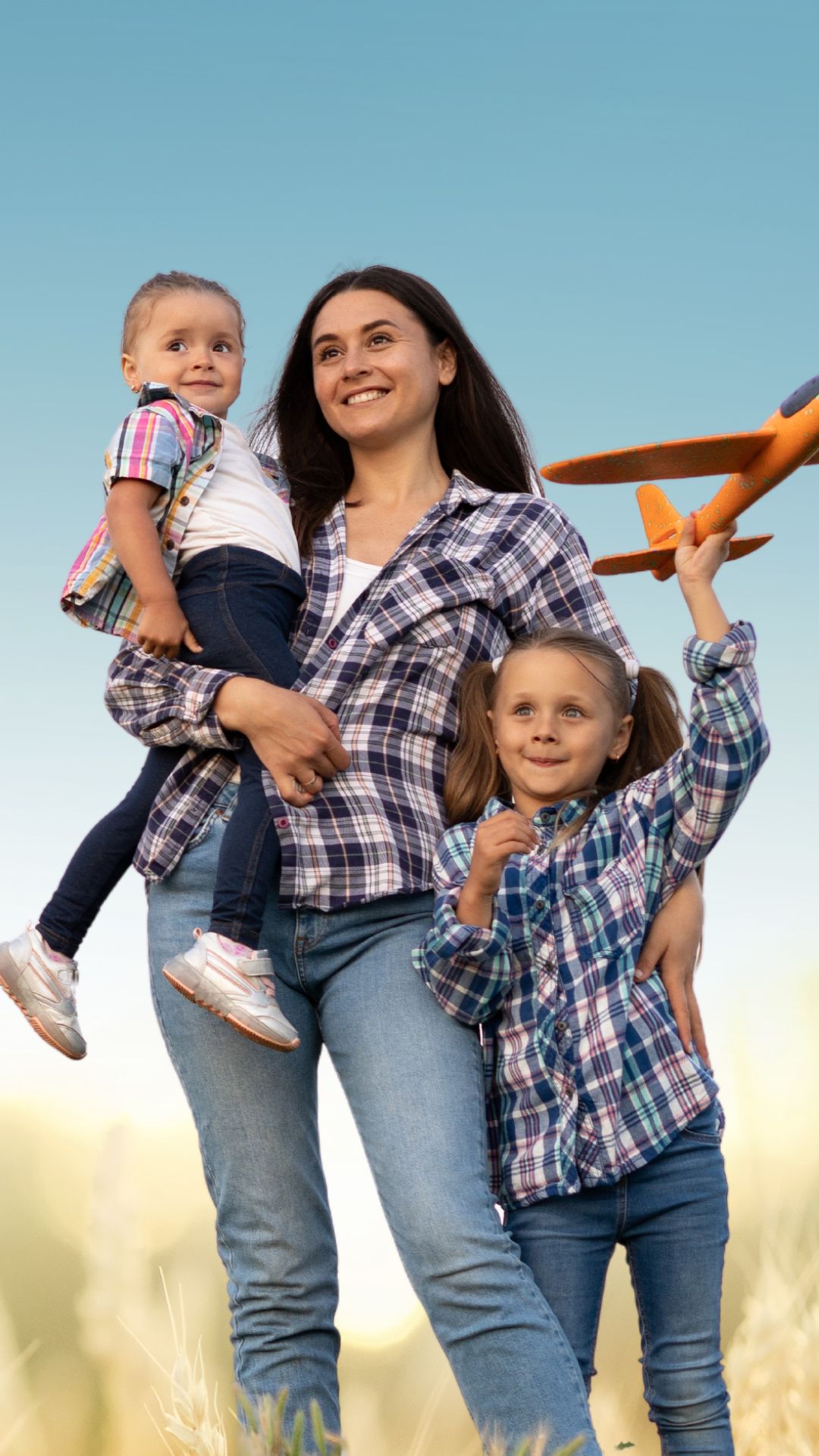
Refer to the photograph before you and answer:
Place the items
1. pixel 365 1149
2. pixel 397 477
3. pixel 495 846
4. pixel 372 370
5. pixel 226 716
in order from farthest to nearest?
pixel 397 477 < pixel 372 370 < pixel 226 716 < pixel 365 1149 < pixel 495 846

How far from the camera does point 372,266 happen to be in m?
3.99

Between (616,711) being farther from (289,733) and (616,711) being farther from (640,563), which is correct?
(289,733)

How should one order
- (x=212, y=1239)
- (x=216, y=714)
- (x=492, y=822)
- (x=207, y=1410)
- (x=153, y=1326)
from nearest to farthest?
(x=492, y=822)
(x=216, y=714)
(x=207, y=1410)
(x=153, y=1326)
(x=212, y=1239)

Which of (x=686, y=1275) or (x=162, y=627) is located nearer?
(x=686, y=1275)

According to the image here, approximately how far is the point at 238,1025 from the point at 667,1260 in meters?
1.02

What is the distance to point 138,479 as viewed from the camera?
3.41m

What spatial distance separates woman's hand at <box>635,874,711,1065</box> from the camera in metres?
3.18

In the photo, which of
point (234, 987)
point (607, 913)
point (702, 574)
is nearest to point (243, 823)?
point (234, 987)

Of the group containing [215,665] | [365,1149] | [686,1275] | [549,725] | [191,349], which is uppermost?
[191,349]

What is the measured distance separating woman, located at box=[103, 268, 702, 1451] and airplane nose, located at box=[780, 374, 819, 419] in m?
0.65

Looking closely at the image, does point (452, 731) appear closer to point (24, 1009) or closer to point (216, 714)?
point (216, 714)

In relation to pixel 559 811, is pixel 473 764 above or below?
above

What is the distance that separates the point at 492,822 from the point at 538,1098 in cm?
61

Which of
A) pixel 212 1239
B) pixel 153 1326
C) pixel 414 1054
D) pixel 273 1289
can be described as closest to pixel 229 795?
pixel 414 1054
